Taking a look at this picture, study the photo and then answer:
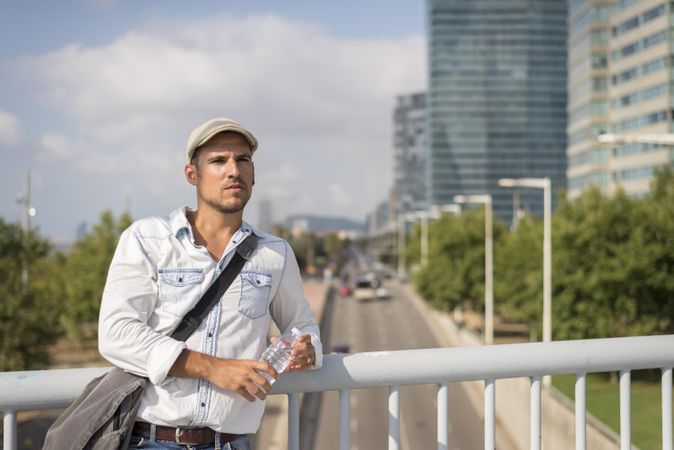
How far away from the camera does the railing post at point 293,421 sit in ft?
9.76

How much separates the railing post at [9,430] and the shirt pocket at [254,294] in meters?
0.89

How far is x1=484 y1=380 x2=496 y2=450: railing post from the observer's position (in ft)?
10.4

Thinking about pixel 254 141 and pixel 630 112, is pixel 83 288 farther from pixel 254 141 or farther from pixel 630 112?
pixel 630 112

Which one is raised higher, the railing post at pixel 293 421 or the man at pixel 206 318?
the man at pixel 206 318

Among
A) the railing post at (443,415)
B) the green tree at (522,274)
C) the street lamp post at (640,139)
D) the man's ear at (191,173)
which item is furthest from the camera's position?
the green tree at (522,274)

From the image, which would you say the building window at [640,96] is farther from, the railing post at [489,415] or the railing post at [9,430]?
the railing post at [9,430]

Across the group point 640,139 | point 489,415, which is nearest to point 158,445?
point 489,415

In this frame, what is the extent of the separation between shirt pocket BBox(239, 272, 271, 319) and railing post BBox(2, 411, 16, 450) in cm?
89

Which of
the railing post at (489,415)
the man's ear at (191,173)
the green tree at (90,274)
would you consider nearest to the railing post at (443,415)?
the railing post at (489,415)

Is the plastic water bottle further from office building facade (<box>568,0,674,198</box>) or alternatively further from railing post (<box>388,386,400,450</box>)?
office building facade (<box>568,0,674,198</box>)

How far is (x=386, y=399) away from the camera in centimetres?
422

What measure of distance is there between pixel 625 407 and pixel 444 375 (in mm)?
918

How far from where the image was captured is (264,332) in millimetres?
2789

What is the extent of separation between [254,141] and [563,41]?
144488mm
